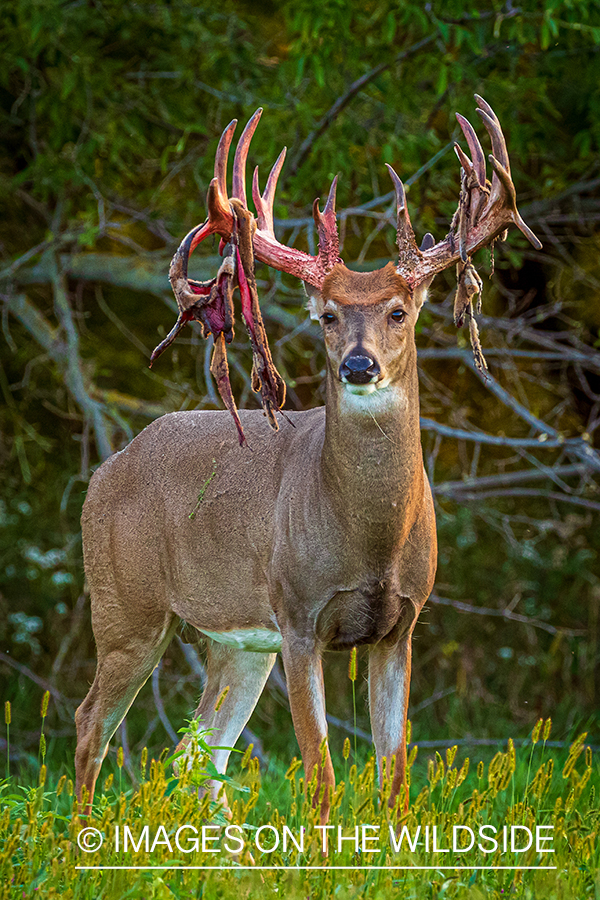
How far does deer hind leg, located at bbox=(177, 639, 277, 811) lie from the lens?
504 centimetres

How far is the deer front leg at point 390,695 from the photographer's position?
428cm

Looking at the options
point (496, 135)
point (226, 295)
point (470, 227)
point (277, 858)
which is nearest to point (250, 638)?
point (277, 858)

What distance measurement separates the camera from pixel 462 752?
26.2 ft

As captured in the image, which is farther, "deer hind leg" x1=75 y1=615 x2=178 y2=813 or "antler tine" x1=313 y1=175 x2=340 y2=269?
"deer hind leg" x1=75 y1=615 x2=178 y2=813

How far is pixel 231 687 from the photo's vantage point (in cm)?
511

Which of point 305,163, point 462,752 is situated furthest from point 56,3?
point 462,752

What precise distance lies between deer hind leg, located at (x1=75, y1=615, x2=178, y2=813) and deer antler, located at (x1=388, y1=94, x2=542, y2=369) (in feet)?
5.60

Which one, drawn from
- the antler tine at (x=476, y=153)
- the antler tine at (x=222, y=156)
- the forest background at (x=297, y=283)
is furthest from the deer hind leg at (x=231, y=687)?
the antler tine at (x=476, y=153)

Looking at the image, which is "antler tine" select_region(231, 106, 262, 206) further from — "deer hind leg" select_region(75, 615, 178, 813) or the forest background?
"deer hind leg" select_region(75, 615, 178, 813)

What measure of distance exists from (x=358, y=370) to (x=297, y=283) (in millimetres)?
4414

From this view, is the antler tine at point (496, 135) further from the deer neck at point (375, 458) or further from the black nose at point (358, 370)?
the black nose at point (358, 370)

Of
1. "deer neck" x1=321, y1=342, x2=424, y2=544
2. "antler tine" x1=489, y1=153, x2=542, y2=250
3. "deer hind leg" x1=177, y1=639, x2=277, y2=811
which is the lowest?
"deer hind leg" x1=177, y1=639, x2=277, y2=811

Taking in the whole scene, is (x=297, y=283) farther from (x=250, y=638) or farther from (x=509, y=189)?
(x=509, y=189)

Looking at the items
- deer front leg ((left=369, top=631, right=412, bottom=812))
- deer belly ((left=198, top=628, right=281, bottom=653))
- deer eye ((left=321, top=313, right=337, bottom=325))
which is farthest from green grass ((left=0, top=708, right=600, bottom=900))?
deer eye ((left=321, top=313, right=337, bottom=325))
